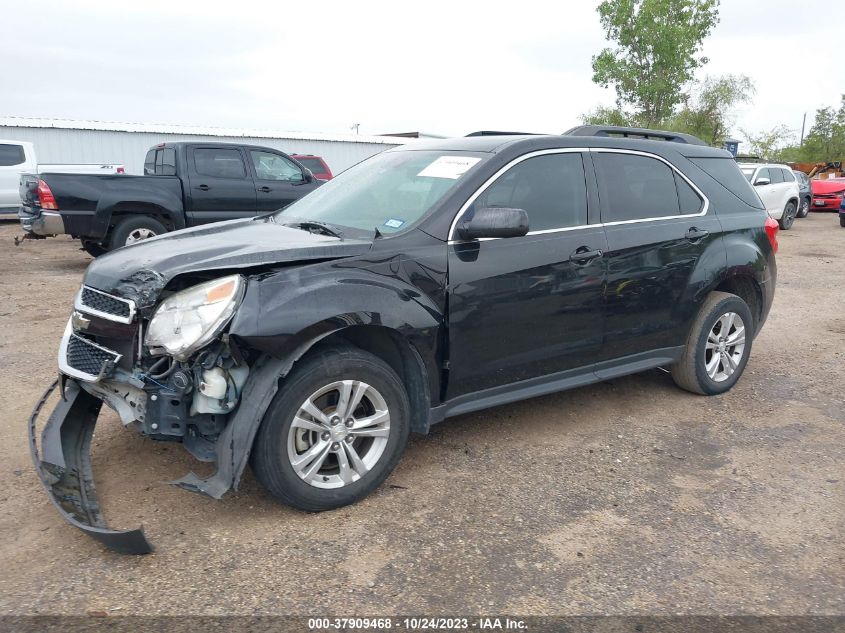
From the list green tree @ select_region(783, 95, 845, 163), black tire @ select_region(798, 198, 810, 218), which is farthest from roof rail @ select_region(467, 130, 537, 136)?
green tree @ select_region(783, 95, 845, 163)

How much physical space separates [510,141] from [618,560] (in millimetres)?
2321

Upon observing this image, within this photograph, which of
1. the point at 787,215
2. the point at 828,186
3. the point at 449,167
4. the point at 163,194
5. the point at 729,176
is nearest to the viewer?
the point at 449,167

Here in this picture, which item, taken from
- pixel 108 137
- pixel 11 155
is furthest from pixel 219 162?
pixel 108 137

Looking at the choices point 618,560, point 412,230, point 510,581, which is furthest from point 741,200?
point 510,581

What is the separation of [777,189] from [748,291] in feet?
49.4

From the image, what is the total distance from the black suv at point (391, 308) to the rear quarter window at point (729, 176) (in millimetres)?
60

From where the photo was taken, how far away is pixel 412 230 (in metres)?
3.54

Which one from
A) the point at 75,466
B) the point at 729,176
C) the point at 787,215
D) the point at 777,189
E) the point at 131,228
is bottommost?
the point at 75,466

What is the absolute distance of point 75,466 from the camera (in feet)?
10.7

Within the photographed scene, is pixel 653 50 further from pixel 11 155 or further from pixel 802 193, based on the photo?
pixel 11 155

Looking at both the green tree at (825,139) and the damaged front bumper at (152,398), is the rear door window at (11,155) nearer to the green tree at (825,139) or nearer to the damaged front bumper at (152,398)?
the damaged front bumper at (152,398)

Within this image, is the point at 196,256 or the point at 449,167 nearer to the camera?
the point at 196,256

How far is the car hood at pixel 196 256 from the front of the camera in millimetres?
3084

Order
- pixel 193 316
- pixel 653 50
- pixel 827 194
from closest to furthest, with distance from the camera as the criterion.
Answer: pixel 193 316
pixel 827 194
pixel 653 50
